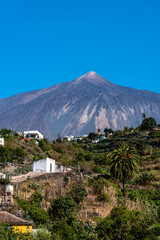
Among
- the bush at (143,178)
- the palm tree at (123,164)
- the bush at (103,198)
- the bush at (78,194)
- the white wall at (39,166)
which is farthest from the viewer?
the bush at (143,178)

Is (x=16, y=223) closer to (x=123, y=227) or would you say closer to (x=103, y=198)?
(x=123, y=227)

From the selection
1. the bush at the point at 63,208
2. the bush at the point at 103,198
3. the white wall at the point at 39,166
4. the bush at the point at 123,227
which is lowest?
the bush at the point at 123,227

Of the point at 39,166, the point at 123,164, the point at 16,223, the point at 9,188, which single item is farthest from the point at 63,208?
→ the point at 39,166

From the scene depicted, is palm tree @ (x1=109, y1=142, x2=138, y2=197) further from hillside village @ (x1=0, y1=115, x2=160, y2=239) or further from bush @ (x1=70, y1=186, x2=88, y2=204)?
bush @ (x1=70, y1=186, x2=88, y2=204)

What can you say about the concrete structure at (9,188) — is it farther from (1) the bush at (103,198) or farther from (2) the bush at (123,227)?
(2) the bush at (123,227)

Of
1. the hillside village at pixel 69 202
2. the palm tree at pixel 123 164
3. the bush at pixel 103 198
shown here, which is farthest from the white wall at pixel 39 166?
the bush at pixel 103 198

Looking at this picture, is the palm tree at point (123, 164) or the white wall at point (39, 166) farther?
the white wall at point (39, 166)

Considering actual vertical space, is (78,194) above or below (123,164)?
below

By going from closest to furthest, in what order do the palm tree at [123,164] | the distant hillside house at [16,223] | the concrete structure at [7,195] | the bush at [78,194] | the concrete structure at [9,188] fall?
the distant hillside house at [16,223] → the concrete structure at [7,195] → the concrete structure at [9,188] → the bush at [78,194] → the palm tree at [123,164]

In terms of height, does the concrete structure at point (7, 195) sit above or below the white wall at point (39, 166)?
below

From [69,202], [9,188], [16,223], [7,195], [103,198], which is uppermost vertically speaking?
[9,188]

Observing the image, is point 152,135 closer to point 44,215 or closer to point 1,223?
point 44,215

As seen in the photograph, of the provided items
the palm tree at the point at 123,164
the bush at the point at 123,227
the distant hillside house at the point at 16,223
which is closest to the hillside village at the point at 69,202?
the distant hillside house at the point at 16,223
